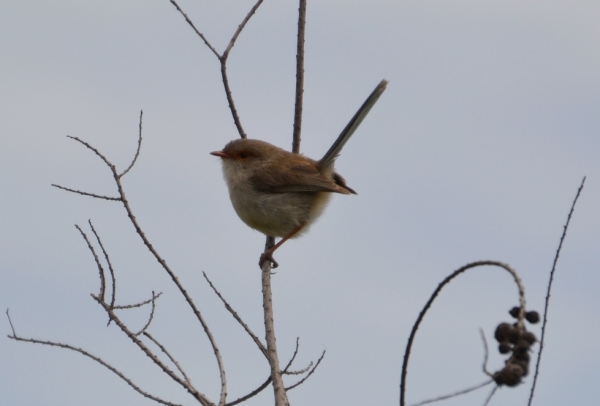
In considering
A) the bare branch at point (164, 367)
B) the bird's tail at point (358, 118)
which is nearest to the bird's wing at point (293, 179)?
the bird's tail at point (358, 118)

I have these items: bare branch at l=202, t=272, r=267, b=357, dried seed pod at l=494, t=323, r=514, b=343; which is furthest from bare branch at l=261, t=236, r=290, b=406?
dried seed pod at l=494, t=323, r=514, b=343

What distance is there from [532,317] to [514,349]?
163 mm

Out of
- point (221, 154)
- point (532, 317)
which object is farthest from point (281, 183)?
point (532, 317)

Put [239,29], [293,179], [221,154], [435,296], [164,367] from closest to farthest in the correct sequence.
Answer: [435,296]
[164,367]
[239,29]
[293,179]
[221,154]

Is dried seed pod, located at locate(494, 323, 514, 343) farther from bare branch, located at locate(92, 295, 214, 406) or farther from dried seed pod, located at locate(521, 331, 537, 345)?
bare branch, located at locate(92, 295, 214, 406)

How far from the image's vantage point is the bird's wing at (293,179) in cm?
788

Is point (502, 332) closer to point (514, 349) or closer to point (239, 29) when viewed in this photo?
point (514, 349)

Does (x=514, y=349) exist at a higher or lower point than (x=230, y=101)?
lower

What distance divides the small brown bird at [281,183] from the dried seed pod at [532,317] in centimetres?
488

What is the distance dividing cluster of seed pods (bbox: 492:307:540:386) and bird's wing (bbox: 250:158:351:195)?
5112mm

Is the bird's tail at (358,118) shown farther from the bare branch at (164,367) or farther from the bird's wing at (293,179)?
the bare branch at (164,367)

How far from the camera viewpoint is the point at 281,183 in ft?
26.3

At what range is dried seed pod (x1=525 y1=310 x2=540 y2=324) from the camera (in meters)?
2.82

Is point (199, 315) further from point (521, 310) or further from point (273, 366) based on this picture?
point (521, 310)
